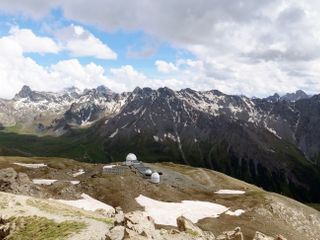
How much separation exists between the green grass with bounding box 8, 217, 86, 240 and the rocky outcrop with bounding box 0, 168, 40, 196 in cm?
4332

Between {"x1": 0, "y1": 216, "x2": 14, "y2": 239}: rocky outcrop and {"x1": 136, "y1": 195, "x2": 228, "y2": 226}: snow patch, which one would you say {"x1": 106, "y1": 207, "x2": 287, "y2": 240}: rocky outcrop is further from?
{"x1": 136, "y1": 195, "x2": 228, "y2": 226}: snow patch

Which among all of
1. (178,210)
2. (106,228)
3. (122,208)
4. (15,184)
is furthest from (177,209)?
(106,228)

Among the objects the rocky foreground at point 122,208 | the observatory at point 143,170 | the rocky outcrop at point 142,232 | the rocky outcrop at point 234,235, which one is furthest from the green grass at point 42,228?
the observatory at point 143,170

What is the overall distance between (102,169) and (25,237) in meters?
99.0

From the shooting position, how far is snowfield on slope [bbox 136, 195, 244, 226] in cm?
9379

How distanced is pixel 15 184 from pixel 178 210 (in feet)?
117

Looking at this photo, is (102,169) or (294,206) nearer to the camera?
(294,206)

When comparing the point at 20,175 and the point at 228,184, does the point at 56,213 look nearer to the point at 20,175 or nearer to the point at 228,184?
the point at 20,175

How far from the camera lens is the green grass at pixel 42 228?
39.4 metres

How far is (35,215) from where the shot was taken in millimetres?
47219

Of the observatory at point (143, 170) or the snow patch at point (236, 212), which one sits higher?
the observatory at point (143, 170)

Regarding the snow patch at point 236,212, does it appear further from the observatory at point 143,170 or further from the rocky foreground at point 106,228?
the rocky foreground at point 106,228

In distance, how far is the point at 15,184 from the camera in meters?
89.9

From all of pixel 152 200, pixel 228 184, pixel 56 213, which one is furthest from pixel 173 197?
pixel 56 213
